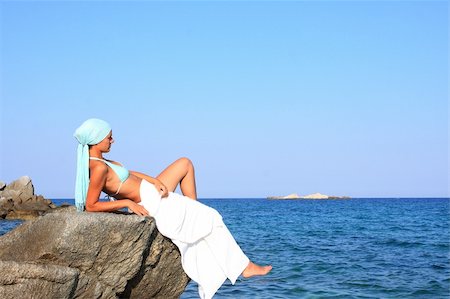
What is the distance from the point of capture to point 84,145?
264 inches

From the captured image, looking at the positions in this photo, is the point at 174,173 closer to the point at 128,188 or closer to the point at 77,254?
the point at 128,188

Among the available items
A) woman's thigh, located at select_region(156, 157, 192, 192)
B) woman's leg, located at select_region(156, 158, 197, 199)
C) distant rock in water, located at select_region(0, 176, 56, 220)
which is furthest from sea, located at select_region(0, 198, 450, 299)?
distant rock in water, located at select_region(0, 176, 56, 220)

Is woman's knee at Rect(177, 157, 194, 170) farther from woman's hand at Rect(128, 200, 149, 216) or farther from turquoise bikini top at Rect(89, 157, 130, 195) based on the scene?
woman's hand at Rect(128, 200, 149, 216)

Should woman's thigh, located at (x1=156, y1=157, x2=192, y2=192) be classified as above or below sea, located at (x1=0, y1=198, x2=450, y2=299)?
above

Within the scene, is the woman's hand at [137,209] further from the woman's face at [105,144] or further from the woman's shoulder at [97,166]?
the woman's face at [105,144]

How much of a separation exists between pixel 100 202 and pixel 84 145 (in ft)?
2.35

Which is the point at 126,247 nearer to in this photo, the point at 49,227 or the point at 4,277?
the point at 49,227

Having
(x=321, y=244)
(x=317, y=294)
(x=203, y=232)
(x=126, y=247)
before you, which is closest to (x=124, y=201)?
(x=126, y=247)

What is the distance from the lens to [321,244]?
22422 mm

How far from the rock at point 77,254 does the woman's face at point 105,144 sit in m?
0.96

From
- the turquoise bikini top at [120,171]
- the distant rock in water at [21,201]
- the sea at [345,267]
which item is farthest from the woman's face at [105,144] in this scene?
the distant rock in water at [21,201]

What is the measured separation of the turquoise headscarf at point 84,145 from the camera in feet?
21.7

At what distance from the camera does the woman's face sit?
6.73 meters

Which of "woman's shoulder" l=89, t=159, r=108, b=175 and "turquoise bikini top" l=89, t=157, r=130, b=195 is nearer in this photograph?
"woman's shoulder" l=89, t=159, r=108, b=175
